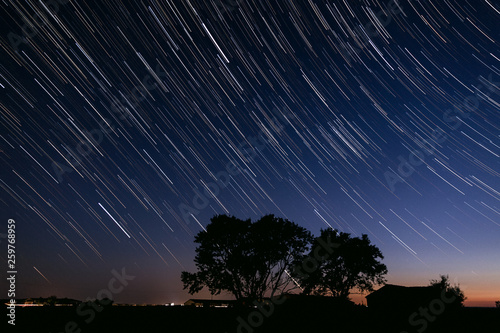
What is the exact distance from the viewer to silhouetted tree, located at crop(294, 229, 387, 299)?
3879cm

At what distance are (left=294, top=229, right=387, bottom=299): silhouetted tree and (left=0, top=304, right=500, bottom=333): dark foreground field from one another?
18484mm

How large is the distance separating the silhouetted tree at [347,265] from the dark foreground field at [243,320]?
60.6 feet

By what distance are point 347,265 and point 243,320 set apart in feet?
85.5

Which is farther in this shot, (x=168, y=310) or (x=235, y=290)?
(x=235, y=290)

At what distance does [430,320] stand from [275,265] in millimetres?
14905

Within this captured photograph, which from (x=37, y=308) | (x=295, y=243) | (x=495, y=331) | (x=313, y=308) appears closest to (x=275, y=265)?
(x=295, y=243)

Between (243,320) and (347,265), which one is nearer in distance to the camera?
(243,320)

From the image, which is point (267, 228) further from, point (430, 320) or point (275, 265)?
point (430, 320)

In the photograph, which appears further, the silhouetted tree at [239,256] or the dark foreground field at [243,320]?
the silhouetted tree at [239,256]

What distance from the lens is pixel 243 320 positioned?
17078 mm

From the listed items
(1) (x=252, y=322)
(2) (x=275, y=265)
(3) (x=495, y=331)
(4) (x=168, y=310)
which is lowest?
(3) (x=495, y=331)

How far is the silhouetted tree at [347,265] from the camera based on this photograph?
38.8 m

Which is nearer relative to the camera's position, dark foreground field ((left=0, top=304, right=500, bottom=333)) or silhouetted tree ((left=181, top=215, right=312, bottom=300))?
dark foreground field ((left=0, top=304, right=500, bottom=333))

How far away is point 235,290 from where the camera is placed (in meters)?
31.7
